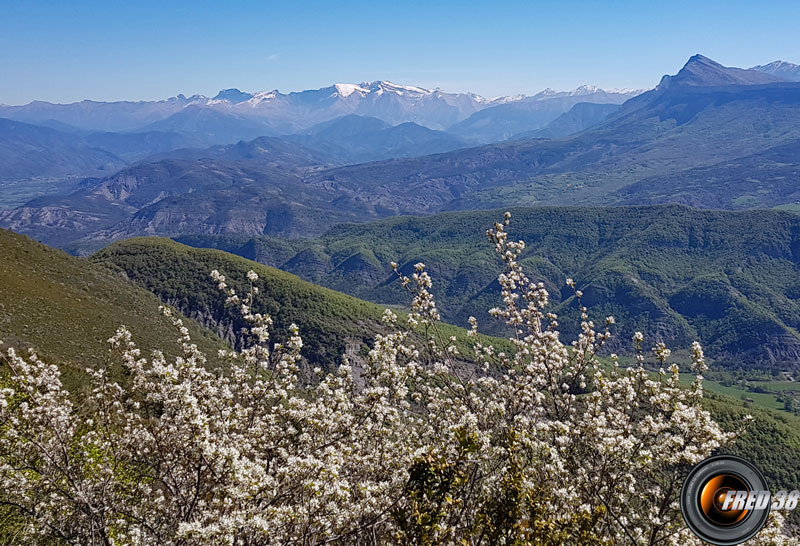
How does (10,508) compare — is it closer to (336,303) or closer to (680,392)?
(680,392)

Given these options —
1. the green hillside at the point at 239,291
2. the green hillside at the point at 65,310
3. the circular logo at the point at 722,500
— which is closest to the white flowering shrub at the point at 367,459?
the circular logo at the point at 722,500

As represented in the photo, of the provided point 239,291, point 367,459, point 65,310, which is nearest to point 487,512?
point 367,459

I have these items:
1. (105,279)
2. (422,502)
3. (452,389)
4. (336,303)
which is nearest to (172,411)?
(422,502)

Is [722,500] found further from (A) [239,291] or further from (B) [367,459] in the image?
(A) [239,291]

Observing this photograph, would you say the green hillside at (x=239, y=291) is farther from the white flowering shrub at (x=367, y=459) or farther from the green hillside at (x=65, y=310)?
the white flowering shrub at (x=367, y=459)

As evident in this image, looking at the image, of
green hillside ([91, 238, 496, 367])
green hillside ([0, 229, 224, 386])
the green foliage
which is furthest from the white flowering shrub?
green hillside ([91, 238, 496, 367])

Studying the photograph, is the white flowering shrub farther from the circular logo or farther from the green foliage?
the circular logo
